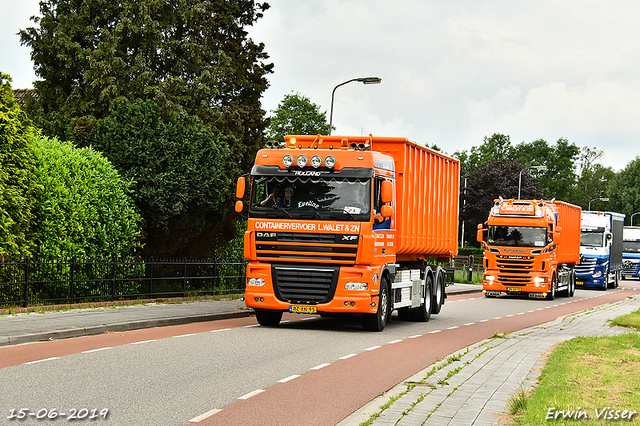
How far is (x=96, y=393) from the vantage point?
8.59 metres

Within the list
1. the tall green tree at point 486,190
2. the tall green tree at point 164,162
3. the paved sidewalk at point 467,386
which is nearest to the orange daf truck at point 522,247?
the tall green tree at point 164,162

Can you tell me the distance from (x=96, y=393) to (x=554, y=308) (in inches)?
867

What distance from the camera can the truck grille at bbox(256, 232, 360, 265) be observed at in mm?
15695

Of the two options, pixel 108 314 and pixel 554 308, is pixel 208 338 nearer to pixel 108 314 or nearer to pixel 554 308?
pixel 108 314

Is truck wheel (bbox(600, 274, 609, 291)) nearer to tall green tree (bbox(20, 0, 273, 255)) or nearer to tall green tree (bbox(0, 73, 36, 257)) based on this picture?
tall green tree (bbox(20, 0, 273, 255))

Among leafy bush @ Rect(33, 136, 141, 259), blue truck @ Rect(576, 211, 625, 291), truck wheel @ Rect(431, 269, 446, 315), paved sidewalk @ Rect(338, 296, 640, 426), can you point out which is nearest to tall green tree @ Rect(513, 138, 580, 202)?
blue truck @ Rect(576, 211, 625, 291)

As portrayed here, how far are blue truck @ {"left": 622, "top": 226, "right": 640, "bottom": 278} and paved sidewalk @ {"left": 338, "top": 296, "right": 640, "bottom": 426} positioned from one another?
5251 cm

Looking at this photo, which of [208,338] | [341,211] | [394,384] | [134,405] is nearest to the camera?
[134,405]

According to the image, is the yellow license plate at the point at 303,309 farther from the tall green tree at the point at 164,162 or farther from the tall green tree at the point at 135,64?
the tall green tree at the point at 135,64

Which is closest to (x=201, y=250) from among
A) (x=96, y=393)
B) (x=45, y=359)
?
(x=45, y=359)

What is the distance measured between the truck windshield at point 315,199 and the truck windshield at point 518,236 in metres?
17.5

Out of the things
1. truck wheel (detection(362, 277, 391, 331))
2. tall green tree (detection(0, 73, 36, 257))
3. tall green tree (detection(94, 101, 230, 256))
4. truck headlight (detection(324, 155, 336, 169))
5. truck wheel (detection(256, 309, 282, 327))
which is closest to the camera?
truck headlight (detection(324, 155, 336, 169))

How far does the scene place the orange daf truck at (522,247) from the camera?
31.9m
